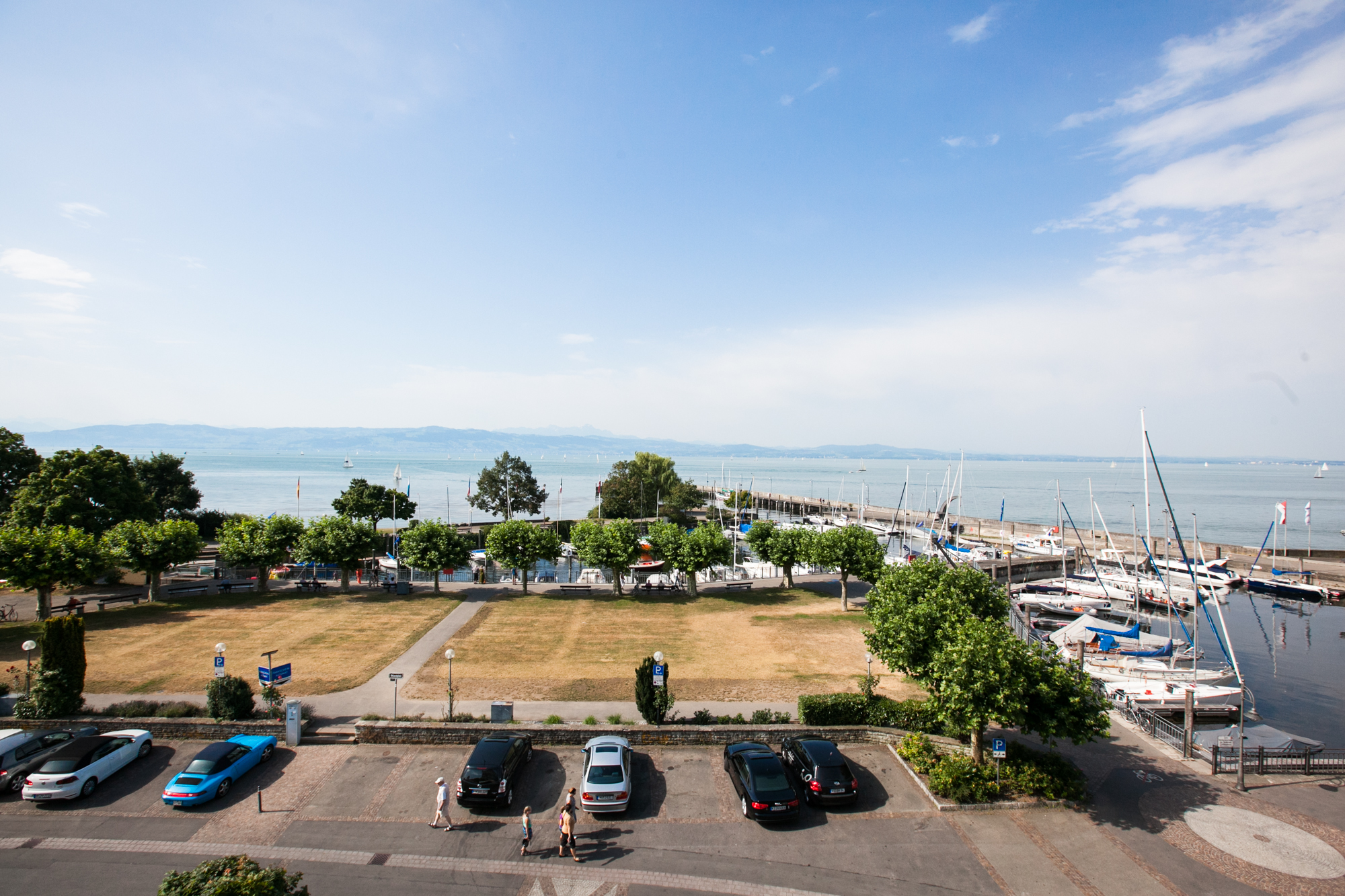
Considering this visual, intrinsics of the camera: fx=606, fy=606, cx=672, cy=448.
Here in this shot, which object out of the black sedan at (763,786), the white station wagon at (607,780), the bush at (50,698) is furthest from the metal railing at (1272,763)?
the bush at (50,698)

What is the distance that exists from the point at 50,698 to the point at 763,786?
22115mm

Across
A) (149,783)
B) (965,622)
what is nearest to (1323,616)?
(965,622)

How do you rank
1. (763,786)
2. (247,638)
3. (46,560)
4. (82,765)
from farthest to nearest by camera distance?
(46,560) → (247,638) → (82,765) → (763,786)

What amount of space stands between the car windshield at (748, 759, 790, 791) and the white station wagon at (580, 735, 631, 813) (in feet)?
10.7

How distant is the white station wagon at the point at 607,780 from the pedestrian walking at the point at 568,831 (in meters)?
1.41

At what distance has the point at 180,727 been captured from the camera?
1878 cm

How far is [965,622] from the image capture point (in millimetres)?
17812

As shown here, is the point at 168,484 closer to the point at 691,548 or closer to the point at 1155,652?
the point at 691,548

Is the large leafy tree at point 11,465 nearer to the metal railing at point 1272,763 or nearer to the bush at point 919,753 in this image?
the bush at point 919,753

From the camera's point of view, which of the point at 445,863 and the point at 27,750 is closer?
the point at 445,863

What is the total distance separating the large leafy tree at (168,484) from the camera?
5578cm

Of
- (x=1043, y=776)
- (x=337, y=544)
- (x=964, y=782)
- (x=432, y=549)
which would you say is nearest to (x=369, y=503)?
(x=337, y=544)

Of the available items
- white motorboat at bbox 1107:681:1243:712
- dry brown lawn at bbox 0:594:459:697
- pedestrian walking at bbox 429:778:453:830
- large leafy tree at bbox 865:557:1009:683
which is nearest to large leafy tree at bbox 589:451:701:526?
dry brown lawn at bbox 0:594:459:697

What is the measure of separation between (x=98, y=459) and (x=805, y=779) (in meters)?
50.3
